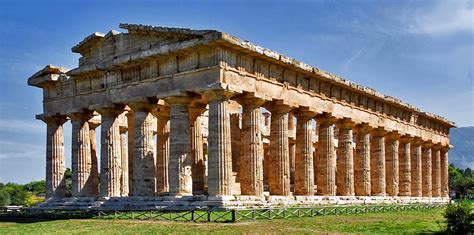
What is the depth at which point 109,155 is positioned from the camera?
128 ft

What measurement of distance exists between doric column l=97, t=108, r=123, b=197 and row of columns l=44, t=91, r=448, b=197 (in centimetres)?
7

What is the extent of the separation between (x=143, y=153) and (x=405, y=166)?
29593 millimetres

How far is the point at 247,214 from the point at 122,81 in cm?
1424

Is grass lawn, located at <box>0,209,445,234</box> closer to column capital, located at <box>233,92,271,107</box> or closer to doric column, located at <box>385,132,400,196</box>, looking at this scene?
column capital, located at <box>233,92,271,107</box>

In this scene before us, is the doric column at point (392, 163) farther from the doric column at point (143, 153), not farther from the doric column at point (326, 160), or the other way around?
the doric column at point (143, 153)

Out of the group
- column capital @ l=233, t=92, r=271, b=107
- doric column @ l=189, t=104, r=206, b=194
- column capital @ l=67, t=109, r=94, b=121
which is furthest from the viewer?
column capital @ l=67, t=109, r=94, b=121

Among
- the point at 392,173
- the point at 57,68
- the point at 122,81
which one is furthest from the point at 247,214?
the point at 392,173

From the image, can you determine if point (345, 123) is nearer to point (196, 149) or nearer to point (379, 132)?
point (379, 132)

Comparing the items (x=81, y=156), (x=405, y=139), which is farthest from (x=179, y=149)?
(x=405, y=139)

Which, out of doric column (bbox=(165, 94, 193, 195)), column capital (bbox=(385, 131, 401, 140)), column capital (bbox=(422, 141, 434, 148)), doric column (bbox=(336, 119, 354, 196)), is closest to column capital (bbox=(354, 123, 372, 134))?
doric column (bbox=(336, 119, 354, 196))

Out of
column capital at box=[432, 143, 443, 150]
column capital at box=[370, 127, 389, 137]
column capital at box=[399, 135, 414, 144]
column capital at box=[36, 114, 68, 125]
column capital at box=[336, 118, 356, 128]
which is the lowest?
column capital at box=[432, 143, 443, 150]

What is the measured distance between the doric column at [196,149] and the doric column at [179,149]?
483cm

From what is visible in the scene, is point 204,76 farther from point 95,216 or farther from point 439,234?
point 439,234

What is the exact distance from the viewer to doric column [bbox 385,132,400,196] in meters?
53.1
